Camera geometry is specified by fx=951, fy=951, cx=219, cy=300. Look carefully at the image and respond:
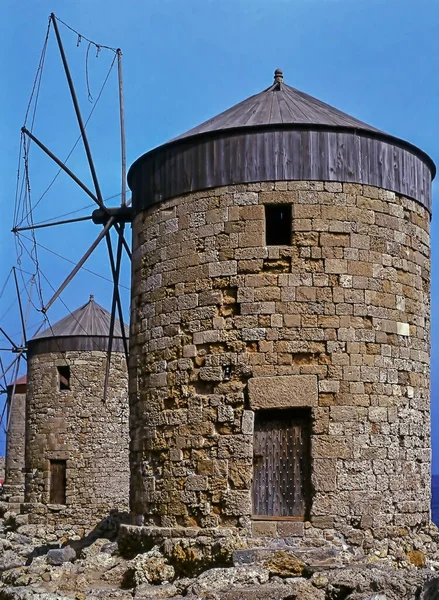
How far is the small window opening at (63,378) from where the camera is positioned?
24.0 m

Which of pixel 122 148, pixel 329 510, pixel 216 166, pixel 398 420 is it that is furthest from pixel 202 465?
pixel 122 148

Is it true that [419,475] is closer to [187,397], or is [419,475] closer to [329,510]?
[329,510]

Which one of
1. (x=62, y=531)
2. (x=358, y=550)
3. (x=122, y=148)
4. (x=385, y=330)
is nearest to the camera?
(x=358, y=550)

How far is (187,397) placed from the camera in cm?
1104

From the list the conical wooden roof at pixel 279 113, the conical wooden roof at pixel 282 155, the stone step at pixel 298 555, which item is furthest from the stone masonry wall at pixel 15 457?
the stone step at pixel 298 555

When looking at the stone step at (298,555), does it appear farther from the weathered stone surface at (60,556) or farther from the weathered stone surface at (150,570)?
the weathered stone surface at (60,556)

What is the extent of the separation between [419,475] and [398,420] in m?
0.83

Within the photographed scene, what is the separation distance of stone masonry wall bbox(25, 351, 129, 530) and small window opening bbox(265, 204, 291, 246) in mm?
12391

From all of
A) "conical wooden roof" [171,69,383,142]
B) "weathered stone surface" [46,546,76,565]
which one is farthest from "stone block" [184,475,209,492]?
"conical wooden roof" [171,69,383,142]

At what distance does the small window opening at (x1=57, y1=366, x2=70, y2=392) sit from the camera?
944 inches

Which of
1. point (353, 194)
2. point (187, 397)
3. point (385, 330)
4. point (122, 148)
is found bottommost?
point (187, 397)

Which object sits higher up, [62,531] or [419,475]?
[419,475]

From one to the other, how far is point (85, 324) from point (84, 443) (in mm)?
3145

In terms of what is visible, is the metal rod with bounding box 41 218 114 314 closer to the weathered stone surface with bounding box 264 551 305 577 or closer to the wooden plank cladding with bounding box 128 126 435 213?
the wooden plank cladding with bounding box 128 126 435 213
